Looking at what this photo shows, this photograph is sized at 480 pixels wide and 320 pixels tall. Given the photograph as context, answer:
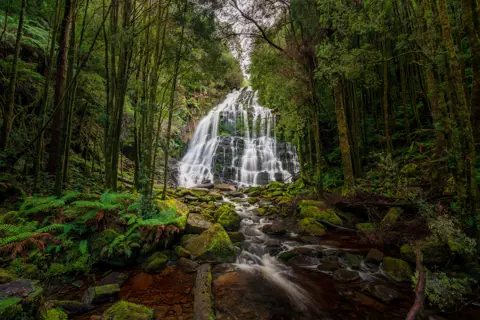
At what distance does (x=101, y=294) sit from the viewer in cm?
343

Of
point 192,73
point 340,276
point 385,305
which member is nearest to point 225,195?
point 192,73

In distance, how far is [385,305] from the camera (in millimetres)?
3436

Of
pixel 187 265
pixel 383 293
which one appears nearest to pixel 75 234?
pixel 187 265

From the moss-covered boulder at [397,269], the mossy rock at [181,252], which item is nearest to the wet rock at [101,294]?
the mossy rock at [181,252]

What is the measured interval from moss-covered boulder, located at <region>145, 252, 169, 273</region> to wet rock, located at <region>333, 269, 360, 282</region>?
3470 mm

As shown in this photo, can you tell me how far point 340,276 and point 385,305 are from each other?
3.10 feet

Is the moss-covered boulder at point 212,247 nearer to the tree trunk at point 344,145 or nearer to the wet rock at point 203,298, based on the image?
the wet rock at point 203,298

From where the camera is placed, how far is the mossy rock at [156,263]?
4453mm

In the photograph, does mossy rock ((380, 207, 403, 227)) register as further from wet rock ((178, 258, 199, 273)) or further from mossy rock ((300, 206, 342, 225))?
wet rock ((178, 258, 199, 273))

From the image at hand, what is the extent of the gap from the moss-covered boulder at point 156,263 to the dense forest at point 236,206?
3cm

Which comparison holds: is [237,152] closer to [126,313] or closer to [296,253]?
[296,253]

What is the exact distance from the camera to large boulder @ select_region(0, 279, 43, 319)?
1958mm

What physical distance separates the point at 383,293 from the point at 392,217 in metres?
2.70

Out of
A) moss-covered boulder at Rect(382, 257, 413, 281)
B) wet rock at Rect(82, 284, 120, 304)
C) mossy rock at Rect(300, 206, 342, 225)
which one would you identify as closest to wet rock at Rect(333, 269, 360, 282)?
moss-covered boulder at Rect(382, 257, 413, 281)
